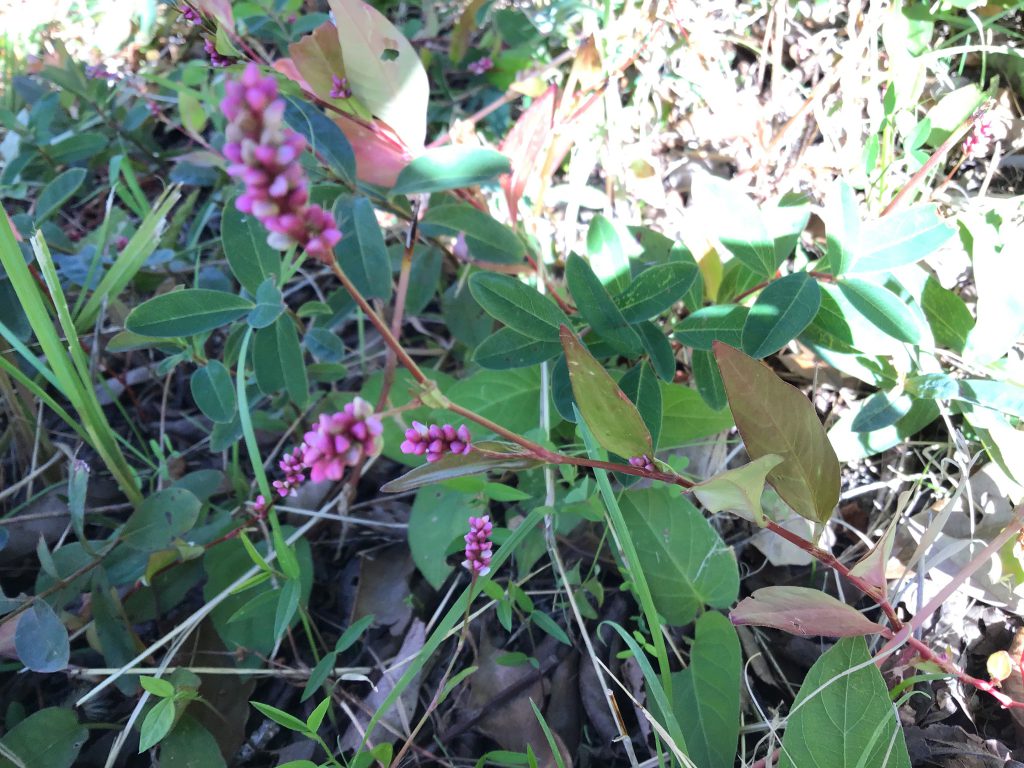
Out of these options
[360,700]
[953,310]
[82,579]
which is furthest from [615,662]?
[82,579]

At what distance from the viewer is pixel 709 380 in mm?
1138

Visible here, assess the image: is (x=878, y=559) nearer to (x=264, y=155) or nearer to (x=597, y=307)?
(x=597, y=307)

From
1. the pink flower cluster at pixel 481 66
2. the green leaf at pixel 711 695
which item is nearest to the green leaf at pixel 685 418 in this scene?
the green leaf at pixel 711 695

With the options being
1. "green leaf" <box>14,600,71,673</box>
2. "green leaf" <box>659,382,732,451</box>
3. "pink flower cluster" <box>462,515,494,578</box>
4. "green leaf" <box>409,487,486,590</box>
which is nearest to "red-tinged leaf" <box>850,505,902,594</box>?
"green leaf" <box>659,382,732,451</box>

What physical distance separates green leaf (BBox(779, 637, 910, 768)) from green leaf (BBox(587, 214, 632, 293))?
2.05 ft

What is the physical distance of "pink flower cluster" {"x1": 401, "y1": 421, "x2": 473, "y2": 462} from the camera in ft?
2.50

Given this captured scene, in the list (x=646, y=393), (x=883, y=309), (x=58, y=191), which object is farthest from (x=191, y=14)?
(x=883, y=309)

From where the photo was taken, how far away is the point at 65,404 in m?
1.64

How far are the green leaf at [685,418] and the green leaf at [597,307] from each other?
6.6 inches

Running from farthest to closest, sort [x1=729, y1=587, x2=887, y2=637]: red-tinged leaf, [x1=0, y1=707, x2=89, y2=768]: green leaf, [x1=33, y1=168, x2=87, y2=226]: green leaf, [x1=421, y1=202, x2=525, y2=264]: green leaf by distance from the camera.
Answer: [x1=33, y1=168, x2=87, y2=226]: green leaf
[x1=421, y1=202, x2=525, y2=264]: green leaf
[x1=0, y1=707, x2=89, y2=768]: green leaf
[x1=729, y1=587, x2=887, y2=637]: red-tinged leaf

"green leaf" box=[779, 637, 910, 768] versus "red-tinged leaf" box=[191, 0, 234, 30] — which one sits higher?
"red-tinged leaf" box=[191, 0, 234, 30]

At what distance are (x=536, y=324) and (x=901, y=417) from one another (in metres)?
0.61

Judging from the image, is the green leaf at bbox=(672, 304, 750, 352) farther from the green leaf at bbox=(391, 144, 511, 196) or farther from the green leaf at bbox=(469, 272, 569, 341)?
the green leaf at bbox=(391, 144, 511, 196)

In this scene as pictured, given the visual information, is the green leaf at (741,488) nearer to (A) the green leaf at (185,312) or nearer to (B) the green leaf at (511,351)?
(B) the green leaf at (511,351)
